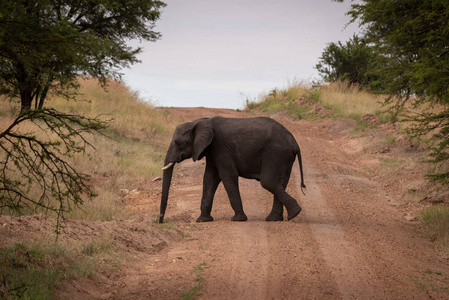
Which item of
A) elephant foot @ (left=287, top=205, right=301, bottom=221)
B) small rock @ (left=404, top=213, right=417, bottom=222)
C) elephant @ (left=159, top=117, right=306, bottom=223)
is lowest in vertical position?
small rock @ (left=404, top=213, right=417, bottom=222)

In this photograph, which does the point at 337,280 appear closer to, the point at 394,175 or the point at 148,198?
the point at 148,198

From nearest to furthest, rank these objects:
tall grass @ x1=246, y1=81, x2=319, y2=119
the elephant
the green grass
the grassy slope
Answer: the green grass → the elephant → the grassy slope → tall grass @ x1=246, y1=81, x2=319, y2=119

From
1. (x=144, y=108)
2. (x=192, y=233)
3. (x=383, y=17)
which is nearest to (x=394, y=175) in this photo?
(x=383, y=17)

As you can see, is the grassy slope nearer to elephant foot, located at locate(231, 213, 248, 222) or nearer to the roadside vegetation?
elephant foot, located at locate(231, 213, 248, 222)

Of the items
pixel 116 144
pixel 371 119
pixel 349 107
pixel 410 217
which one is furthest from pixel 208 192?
pixel 349 107

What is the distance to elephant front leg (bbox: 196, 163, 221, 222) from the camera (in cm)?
1126

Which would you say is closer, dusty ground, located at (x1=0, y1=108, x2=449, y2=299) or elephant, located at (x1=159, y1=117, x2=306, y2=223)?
dusty ground, located at (x1=0, y1=108, x2=449, y2=299)

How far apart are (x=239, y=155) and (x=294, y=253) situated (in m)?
3.08

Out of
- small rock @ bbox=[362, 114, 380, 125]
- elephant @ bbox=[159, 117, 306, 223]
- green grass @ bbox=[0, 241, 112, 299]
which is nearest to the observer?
green grass @ bbox=[0, 241, 112, 299]

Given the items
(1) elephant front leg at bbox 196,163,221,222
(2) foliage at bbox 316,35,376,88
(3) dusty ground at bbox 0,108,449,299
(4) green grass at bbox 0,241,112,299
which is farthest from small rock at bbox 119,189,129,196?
(2) foliage at bbox 316,35,376,88

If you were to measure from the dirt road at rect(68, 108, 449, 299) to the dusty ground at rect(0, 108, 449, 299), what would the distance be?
0.02 m

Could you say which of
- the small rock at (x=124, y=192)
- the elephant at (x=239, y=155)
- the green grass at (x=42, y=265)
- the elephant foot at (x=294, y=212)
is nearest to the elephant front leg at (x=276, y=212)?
the elephant at (x=239, y=155)

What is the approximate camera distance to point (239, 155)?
1112 centimetres

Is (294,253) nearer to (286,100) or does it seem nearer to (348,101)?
(348,101)
